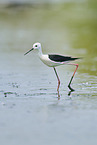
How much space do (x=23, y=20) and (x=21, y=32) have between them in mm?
7775

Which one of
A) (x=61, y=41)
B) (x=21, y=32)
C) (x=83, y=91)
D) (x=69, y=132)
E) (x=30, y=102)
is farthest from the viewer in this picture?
(x=21, y=32)

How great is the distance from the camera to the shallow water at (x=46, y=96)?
7.31 meters

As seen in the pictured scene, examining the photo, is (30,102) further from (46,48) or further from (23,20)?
(23,20)

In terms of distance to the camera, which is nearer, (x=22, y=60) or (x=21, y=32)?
(x=22, y=60)

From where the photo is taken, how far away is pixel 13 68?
1498 centimetres

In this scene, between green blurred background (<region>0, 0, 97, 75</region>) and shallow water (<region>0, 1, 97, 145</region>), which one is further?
green blurred background (<region>0, 0, 97, 75</region>)

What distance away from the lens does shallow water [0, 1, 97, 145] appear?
7309 mm

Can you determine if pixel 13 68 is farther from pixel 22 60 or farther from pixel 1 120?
pixel 1 120

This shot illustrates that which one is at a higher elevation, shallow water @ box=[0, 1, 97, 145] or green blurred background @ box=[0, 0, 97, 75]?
green blurred background @ box=[0, 0, 97, 75]

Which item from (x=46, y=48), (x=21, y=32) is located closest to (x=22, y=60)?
(x=46, y=48)

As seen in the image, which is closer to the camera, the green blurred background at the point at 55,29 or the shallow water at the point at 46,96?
the shallow water at the point at 46,96

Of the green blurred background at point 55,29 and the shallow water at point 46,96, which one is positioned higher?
the green blurred background at point 55,29

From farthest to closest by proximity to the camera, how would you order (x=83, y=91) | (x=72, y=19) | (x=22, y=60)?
(x=72, y=19) < (x=22, y=60) < (x=83, y=91)

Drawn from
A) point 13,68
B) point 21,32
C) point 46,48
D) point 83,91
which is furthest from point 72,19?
point 83,91
